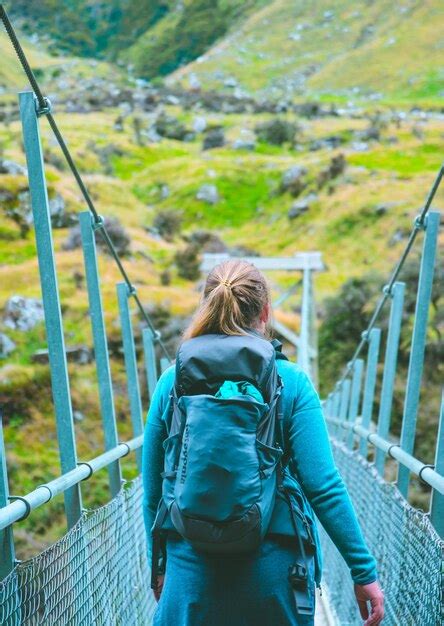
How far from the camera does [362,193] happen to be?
32.4 meters

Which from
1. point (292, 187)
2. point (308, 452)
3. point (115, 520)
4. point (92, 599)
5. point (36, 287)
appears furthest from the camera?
point (292, 187)

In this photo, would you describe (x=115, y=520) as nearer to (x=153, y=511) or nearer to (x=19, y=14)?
(x=153, y=511)

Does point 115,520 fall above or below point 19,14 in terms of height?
below

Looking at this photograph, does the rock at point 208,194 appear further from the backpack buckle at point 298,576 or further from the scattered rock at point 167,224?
the backpack buckle at point 298,576

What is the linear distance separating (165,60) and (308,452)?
112 m

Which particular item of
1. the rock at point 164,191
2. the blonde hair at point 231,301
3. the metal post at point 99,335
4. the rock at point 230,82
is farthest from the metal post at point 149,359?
the rock at point 230,82

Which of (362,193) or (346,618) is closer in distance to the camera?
(346,618)

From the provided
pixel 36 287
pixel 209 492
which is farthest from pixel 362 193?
pixel 209 492

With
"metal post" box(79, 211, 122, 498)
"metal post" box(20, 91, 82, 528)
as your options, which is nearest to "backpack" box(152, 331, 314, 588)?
"metal post" box(20, 91, 82, 528)

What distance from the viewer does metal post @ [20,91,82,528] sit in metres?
2.41

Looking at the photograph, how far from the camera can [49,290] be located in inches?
96.7

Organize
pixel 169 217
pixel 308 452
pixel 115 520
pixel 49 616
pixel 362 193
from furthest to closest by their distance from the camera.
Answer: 1. pixel 362 193
2. pixel 169 217
3. pixel 115 520
4. pixel 49 616
5. pixel 308 452

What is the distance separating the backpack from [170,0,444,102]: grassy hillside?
5917 cm

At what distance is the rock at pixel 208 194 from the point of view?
36.2m
